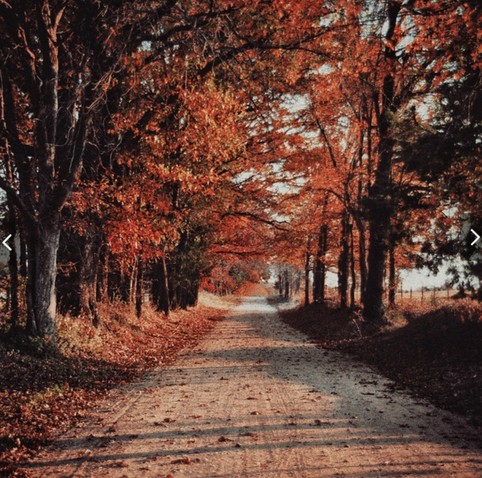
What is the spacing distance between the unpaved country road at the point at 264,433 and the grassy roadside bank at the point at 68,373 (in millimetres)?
445

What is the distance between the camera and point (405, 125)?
492 inches

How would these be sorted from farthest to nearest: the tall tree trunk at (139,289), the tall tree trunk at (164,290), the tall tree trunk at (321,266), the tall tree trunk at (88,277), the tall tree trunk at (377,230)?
the tall tree trunk at (321,266) < the tall tree trunk at (164,290) < the tall tree trunk at (139,289) < the tall tree trunk at (377,230) < the tall tree trunk at (88,277)

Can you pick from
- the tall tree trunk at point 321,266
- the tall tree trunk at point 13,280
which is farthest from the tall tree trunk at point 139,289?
the tall tree trunk at point 321,266

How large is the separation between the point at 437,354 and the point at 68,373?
26.8ft

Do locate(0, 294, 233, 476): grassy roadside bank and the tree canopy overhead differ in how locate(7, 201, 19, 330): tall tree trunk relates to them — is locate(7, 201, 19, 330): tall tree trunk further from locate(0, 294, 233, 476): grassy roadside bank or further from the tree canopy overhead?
locate(0, 294, 233, 476): grassy roadside bank

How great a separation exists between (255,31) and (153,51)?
98.5 inches

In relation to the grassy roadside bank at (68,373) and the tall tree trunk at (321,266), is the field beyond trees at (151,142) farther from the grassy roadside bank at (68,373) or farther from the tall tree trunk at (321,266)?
the tall tree trunk at (321,266)

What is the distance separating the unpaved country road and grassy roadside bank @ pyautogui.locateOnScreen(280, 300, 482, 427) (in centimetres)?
58

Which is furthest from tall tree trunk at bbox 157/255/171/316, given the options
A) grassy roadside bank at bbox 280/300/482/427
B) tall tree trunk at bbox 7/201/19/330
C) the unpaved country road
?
the unpaved country road

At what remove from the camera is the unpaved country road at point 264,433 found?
17.9ft

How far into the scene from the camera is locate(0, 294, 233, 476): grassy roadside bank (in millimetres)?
6625

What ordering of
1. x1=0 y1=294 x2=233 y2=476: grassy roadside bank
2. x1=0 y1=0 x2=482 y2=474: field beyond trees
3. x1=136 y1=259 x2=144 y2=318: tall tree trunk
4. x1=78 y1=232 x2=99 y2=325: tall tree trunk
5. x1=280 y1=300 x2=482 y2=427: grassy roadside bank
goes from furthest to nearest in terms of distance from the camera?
x1=136 y1=259 x2=144 y2=318: tall tree trunk, x1=78 y1=232 x2=99 y2=325: tall tree trunk, x1=0 y1=0 x2=482 y2=474: field beyond trees, x1=280 y1=300 x2=482 y2=427: grassy roadside bank, x1=0 y1=294 x2=233 y2=476: grassy roadside bank

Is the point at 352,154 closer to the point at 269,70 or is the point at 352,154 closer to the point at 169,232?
the point at 269,70

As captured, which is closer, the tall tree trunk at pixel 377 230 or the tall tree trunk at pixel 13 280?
the tall tree trunk at pixel 13 280
